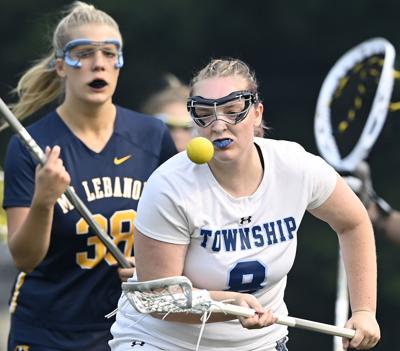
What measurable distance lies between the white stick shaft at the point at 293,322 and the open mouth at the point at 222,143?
55cm

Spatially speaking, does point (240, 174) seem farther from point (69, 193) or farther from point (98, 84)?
point (98, 84)

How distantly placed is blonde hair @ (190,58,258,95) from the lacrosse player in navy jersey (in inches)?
38.0

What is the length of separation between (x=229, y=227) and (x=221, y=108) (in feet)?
1.29

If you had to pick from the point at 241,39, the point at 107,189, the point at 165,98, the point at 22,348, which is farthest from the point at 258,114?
the point at 241,39

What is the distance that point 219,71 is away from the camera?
5188mm

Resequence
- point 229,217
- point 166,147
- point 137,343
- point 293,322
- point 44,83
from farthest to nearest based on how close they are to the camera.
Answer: point 44,83 < point 166,147 < point 137,343 < point 229,217 < point 293,322

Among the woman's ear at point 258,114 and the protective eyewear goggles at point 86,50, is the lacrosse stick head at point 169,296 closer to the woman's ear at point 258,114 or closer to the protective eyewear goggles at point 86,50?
the woman's ear at point 258,114

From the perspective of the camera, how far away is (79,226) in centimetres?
608

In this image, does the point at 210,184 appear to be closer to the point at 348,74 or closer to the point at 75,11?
the point at 75,11

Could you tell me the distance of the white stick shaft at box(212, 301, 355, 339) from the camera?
4781 mm

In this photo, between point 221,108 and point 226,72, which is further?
point 226,72

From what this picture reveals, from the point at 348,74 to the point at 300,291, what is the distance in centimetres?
781

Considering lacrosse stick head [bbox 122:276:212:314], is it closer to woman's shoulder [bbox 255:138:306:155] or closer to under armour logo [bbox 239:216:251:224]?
under armour logo [bbox 239:216:251:224]

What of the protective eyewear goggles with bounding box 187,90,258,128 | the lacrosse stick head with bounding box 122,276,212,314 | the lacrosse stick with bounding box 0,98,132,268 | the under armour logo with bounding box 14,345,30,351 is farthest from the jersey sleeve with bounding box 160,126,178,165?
the lacrosse stick head with bounding box 122,276,212,314
